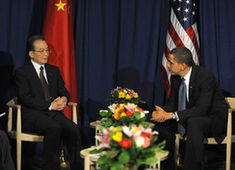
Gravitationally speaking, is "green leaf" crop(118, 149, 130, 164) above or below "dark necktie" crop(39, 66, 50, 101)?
below

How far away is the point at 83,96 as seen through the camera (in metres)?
5.01

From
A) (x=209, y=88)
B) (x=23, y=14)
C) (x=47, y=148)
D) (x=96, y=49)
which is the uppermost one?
(x=23, y=14)

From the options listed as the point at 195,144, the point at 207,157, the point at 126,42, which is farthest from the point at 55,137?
the point at 207,157

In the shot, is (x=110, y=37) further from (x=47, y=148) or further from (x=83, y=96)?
(x=47, y=148)

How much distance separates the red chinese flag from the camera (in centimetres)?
454

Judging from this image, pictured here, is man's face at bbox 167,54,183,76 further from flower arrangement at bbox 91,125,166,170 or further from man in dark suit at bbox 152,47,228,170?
flower arrangement at bbox 91,125,166,170

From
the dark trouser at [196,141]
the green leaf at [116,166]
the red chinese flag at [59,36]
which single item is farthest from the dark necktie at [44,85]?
the green leaf at [116,166]

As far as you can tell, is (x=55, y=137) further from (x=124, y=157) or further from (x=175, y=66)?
(x=124, y=157)

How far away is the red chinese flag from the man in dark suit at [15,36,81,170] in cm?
52

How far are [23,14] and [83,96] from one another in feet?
4.62

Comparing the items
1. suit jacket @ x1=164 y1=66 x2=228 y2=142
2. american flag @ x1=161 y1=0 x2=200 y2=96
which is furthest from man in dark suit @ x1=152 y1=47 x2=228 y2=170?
american flag @ x1=161 y1=0 x2=200 y2=96

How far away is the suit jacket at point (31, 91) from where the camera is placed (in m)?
3.67

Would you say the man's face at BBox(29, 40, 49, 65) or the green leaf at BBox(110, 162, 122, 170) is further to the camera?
the man's face at BBox(29, 40, 49, 65)

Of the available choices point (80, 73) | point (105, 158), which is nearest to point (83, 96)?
point (80, 73)
